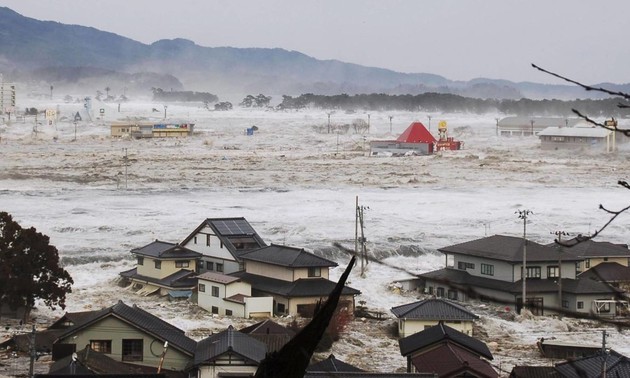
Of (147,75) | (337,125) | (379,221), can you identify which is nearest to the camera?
(379,221)

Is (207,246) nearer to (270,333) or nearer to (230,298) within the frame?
(230,298)

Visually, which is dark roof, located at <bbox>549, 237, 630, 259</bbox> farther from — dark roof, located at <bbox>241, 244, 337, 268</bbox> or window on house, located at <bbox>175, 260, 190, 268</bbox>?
window on house, located at <bbox>175, 260, 190, 268</bbox>

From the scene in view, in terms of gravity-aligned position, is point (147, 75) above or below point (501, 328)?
above

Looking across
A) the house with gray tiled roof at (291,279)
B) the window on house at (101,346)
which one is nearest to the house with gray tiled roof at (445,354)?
the window on house at (101,346)

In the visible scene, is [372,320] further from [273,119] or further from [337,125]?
[273,119]

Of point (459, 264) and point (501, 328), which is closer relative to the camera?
point (501, 328)

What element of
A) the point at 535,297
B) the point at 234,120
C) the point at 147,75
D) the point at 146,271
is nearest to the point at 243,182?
the point at 146,271

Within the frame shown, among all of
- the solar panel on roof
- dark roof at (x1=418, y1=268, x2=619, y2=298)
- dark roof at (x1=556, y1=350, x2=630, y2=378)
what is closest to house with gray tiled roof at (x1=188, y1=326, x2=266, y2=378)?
dark roof at (x1=556, y1=350, x2=630, y2=378)
